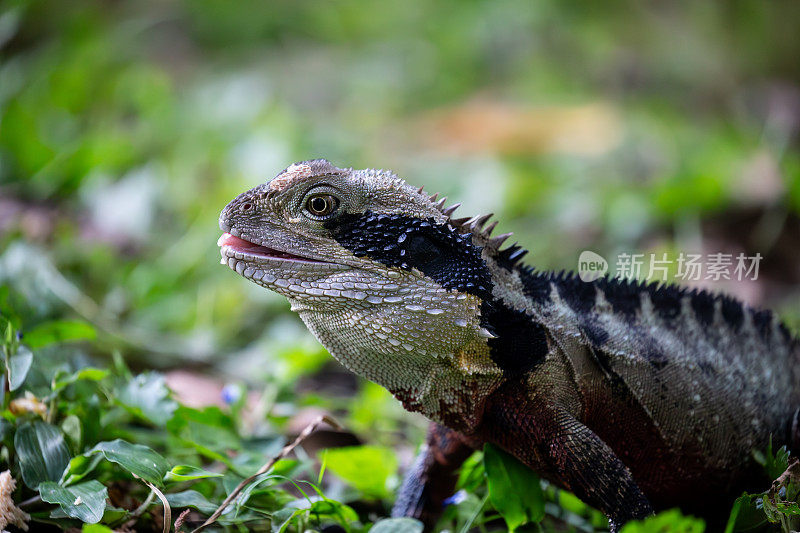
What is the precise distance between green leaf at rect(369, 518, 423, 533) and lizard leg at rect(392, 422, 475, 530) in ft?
1.79

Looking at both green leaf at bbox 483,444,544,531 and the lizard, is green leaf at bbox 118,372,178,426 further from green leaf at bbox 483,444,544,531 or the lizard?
green leaf at bbox 483,444,544,531

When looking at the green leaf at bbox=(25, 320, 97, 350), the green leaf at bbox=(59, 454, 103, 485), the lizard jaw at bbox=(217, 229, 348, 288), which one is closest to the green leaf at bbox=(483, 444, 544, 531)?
the lizard jaw at bbox=(217, 229, 348, 288)

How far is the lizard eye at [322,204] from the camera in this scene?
2658 millimetres

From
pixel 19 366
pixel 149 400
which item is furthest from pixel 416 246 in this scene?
pixel 19 366

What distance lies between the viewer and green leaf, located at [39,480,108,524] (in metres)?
2.47

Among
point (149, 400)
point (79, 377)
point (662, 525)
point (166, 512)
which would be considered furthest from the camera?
point (149, 400)

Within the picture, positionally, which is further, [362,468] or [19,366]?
[362,468]

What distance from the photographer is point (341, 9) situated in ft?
43.2

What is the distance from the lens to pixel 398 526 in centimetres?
264

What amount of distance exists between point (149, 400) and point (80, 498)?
0.66 metres

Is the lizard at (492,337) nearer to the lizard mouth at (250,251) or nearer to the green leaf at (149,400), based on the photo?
the lizard mouth at (250,251)

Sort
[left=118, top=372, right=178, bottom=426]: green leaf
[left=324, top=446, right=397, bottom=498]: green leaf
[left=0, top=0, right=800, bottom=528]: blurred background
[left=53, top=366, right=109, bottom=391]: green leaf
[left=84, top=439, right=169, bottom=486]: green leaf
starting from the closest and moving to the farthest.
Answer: [left=84, top=439, right=169, bottom=486]: green leaf < [left=53, top=366, right=109, bottom=391]: green leaf < [left=118, top=372, right=178, bottom=426]: green leaf < [left=324, top=446, right=397, bottom=498]: green leaf < [left=0, top=0, right=800, bottom=528]: blurred background

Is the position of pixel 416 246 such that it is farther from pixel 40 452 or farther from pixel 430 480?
pixel 40 452

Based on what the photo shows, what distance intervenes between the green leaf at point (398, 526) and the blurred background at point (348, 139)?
1534 millimetres
